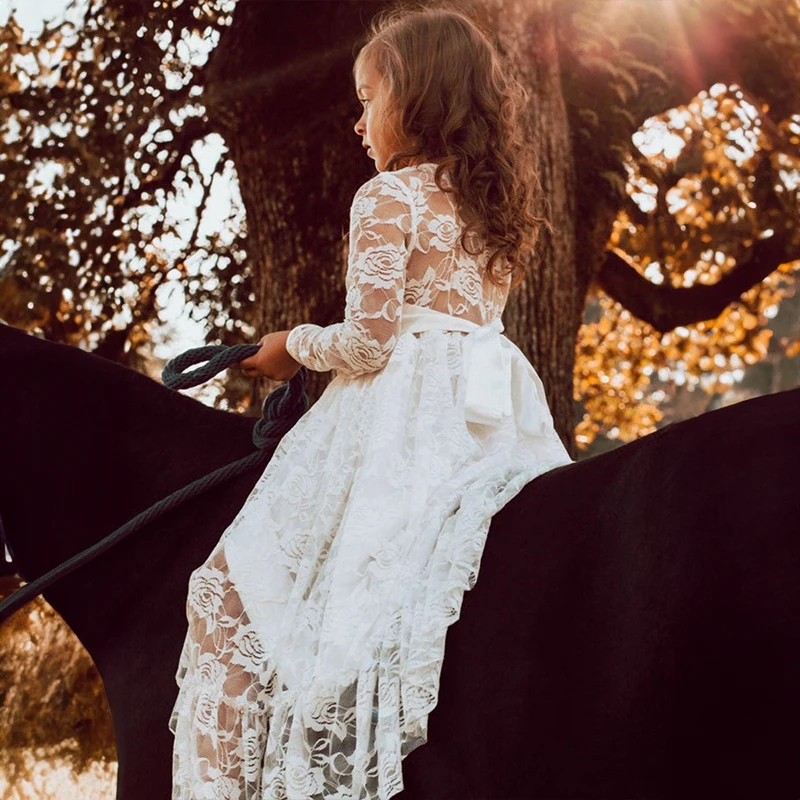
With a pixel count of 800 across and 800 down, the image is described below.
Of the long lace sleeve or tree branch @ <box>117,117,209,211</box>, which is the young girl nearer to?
the long lace sleeve

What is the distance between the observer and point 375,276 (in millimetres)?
2258

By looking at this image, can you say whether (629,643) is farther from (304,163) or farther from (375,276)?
(304,163)

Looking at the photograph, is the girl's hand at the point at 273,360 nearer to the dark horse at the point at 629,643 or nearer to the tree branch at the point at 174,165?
the dark horse at the point at 629,643

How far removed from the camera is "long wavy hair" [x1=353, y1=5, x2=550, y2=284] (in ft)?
8.00

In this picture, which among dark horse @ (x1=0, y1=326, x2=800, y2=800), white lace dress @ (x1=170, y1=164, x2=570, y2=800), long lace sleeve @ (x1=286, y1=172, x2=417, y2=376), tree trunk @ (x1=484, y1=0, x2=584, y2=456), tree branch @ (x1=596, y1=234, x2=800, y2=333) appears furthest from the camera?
tree branch @ (x1=596, y1=234, x2=800, y2=333)

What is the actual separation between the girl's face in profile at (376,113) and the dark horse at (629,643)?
0.95 metres

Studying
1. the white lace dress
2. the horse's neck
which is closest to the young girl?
the white lace dress

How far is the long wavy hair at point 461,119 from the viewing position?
8.00ft

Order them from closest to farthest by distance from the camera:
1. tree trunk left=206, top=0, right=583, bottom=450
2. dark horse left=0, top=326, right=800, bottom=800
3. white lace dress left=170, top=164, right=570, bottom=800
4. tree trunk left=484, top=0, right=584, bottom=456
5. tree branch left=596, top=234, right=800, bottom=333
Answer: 1. dark horse left=0, top=326, right=800, bottom=800
2. white lace dress left=170, top=164, right=570, bottom=800
3. tree trunk left=484, top=0, right=584, bottom=456
4. tree trunk left=206, top=0, right=583, bottom=450
5. tree branch left=596, top=234, right=800, bottom=333

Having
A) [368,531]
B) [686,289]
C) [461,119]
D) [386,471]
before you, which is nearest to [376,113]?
[461,119]

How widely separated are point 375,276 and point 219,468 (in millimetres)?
621

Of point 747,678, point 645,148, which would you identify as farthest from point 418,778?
point 645,148

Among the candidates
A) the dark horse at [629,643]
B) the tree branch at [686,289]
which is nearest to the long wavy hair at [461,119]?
the dark horse at [629,643]

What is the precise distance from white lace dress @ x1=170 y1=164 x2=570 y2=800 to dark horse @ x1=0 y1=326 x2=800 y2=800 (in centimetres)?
9
